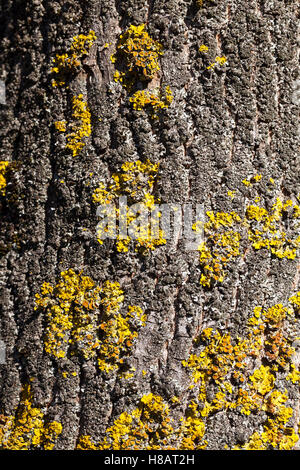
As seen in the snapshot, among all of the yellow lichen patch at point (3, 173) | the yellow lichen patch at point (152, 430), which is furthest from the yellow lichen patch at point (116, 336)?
the yellow lichen patch at point (3, 173)

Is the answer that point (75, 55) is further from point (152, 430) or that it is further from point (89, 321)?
point (152, 430)

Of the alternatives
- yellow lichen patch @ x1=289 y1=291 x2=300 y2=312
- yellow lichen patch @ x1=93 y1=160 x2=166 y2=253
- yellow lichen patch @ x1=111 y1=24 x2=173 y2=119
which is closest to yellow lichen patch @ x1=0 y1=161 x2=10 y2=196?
yellow lichen patch @ x1=93 y1=160 x2=166 y2=253

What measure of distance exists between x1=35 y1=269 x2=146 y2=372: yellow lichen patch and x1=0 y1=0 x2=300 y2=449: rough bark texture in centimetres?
3

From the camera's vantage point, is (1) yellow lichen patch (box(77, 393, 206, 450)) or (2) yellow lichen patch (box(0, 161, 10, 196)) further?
(2) yellow lichen patch (box(0, 161, 10, 196))

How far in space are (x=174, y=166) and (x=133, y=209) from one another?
0.17 metres

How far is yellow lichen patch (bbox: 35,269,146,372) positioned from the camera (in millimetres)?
1286

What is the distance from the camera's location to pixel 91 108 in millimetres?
1311

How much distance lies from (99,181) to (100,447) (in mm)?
773

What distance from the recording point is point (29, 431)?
1332mm
